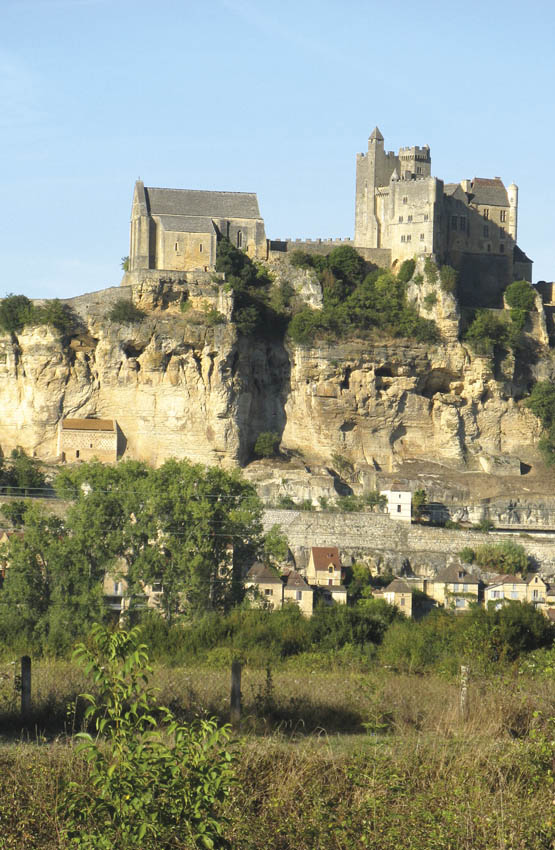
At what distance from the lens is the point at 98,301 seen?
47.4 meters

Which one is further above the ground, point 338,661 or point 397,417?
point 397,417

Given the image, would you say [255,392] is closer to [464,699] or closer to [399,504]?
[399,504]

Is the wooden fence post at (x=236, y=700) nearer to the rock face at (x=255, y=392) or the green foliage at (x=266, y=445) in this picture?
the rock face at (x=255, y=392)

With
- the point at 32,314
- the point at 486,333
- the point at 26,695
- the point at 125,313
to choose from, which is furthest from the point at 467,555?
the point at 26,695

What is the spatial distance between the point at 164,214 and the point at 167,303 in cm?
330

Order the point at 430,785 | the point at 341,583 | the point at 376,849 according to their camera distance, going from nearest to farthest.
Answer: the point at 376,849, the point at 430,785, the point at 341,583

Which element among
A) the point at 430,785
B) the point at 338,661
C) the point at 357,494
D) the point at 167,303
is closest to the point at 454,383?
the point at 357,494

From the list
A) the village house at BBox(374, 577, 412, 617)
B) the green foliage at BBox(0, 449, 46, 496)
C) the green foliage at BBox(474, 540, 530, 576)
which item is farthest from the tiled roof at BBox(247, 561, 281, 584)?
the green foliage at BBox(0, 449, 46, 496)

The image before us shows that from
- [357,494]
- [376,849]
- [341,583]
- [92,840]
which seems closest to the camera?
[92,840]

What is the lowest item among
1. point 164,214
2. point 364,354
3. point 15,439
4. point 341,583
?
point 341,583

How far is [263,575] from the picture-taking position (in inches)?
1501

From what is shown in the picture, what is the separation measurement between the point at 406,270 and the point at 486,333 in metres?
3.44

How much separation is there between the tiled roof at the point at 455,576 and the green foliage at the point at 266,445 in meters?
7.44

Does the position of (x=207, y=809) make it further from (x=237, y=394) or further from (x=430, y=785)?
(x=237, y=394)
